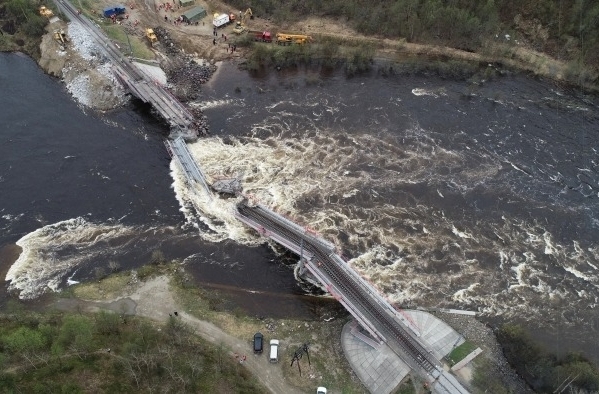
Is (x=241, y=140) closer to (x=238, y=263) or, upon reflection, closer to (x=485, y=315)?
(x=238, y=263)

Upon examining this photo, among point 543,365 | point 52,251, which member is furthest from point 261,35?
point 543,365

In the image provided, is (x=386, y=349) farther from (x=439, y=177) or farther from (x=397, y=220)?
(x=439, y=177)

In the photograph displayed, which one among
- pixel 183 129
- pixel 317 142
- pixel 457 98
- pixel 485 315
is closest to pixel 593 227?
pixel 485 315

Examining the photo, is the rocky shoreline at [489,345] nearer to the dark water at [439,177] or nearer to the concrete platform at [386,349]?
the concrete platform at [386,349]

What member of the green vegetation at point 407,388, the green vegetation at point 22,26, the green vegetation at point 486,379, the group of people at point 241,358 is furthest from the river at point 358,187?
the green vegetation at point 407,388

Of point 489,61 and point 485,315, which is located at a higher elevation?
point 489,61
